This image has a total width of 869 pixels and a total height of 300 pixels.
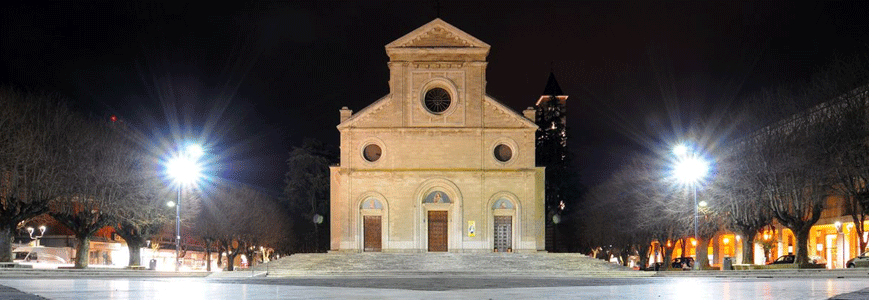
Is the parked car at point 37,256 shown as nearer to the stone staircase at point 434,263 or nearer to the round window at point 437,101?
the stone staircase at point 434,263

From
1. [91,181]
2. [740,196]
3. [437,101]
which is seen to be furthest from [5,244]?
[740,196]

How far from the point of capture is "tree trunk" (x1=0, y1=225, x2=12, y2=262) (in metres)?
47.4

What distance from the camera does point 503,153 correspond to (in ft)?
208

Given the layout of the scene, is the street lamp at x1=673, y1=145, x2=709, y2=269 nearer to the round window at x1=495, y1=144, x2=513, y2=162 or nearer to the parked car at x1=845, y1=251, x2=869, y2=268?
the parked car at x1=845, y1=251, x2=869, y2=268

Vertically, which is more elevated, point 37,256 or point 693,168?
point 693,168

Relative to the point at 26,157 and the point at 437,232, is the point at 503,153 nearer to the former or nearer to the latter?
the point at 437,232

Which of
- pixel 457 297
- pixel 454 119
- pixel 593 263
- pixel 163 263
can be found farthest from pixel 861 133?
pixel 163 263

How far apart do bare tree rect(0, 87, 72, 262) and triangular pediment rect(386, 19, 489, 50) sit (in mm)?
21427

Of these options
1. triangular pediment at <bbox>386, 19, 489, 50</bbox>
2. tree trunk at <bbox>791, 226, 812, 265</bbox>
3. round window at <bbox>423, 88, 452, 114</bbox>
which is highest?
triangular pediment at <bbox>386, 19, 489, 50</bbox>

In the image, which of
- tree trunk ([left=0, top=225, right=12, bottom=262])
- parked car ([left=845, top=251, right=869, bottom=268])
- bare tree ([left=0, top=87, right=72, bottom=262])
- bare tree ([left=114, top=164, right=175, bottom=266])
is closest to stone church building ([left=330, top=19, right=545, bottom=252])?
bare tree ([left=114, top=164, right=175, bottom=266])

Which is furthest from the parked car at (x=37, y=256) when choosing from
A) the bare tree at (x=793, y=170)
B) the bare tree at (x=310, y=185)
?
the bare tree at (x=793, y=170)

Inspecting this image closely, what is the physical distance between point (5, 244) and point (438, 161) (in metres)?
25.8

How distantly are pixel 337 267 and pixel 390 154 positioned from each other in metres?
10.1

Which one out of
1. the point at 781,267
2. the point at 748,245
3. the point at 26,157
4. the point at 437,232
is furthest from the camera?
the point at 437,232
